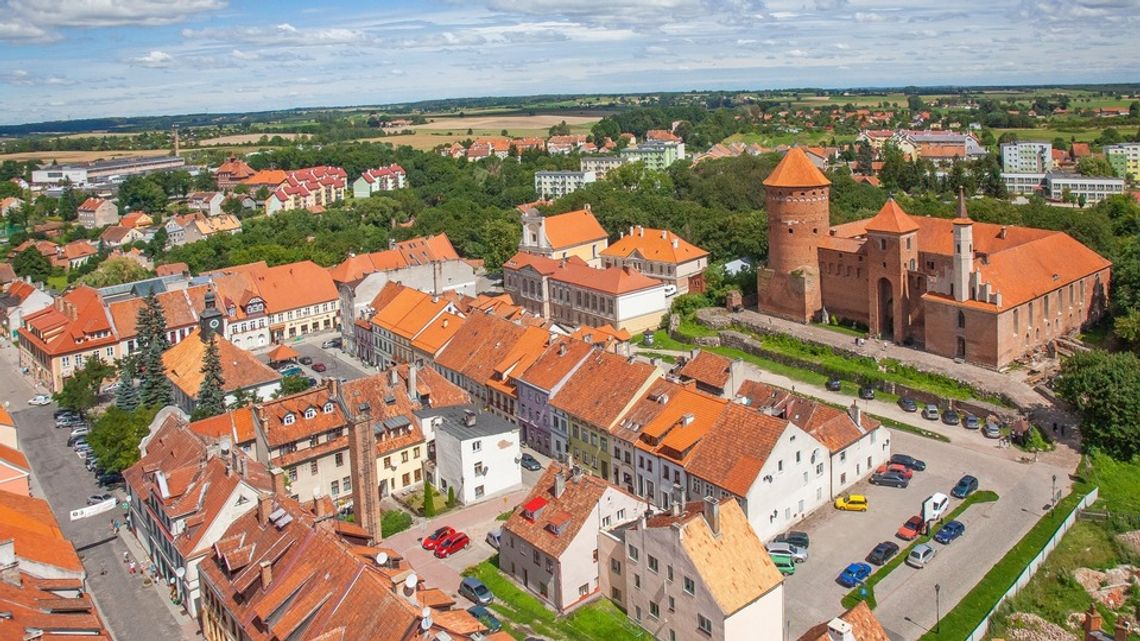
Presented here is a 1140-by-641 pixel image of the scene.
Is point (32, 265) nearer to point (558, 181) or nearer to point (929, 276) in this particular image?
point (558, 181)

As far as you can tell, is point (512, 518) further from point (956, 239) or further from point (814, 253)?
point (814, 253)

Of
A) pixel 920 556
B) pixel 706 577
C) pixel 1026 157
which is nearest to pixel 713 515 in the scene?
pixel 706 577

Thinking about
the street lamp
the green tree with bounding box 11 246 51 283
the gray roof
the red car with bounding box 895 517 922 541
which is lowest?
the street lamp

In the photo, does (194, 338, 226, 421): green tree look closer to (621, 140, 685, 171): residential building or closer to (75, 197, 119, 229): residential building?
(75, 197, 119, 229): residential building

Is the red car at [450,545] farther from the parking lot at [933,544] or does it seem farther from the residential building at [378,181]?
the residential building at [378,181]

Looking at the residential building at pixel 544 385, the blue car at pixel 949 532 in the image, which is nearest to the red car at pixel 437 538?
the residential building at pixel 544 385

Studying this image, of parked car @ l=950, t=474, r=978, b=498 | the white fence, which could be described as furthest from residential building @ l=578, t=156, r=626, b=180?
the white fence

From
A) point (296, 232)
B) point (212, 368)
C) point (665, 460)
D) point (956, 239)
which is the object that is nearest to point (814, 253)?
point (956, 239)
